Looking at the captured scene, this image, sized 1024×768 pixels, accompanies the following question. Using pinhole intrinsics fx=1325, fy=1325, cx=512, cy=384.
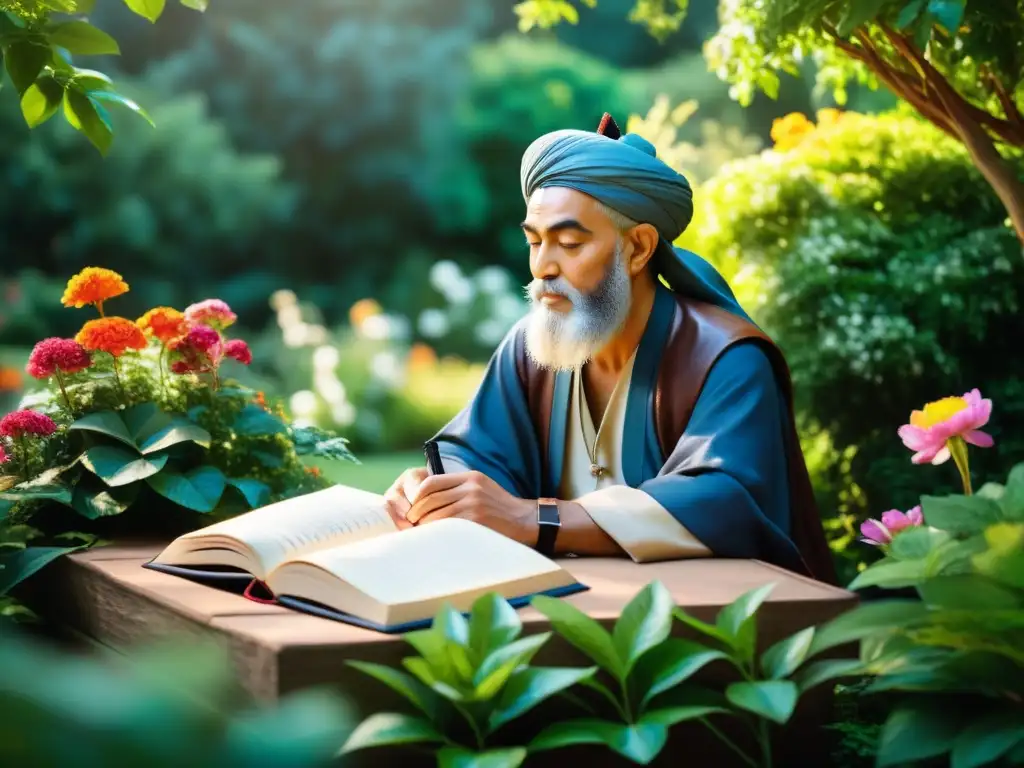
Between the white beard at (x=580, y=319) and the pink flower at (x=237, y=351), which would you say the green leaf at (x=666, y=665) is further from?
the pink flower at (x=237, y=351)

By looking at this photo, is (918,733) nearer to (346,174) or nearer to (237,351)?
(237,351)

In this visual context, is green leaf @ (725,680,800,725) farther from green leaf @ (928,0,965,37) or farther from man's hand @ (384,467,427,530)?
green leaf @ (928,0,965,37)

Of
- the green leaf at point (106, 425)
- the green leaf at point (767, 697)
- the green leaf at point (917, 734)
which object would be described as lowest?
the green leaf at point (917, 734)

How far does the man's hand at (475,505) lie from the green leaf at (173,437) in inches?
29.9

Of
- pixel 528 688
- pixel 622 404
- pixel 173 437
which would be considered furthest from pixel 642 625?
pixel 173 437

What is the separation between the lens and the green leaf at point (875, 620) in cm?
176

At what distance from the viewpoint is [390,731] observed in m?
1.70

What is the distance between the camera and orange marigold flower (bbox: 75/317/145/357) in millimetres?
3240

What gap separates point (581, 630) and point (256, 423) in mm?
1728

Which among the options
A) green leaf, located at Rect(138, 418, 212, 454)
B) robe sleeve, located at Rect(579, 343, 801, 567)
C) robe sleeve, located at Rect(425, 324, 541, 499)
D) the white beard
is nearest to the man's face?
Answer: the white beard

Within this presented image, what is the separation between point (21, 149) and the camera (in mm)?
12297

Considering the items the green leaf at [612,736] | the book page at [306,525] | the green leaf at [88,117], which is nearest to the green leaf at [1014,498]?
the green leaf at [612,736]

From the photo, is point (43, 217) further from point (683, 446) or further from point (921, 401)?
point (683, 446)

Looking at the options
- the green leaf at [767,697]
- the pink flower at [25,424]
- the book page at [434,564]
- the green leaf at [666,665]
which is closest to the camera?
the green leaf at [767,697]
